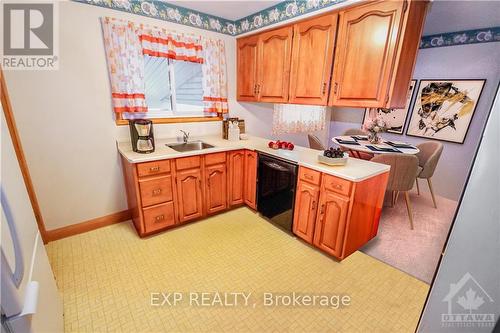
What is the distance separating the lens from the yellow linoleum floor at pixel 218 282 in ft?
4.88

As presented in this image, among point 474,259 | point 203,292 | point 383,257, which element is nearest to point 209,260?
point 203,292

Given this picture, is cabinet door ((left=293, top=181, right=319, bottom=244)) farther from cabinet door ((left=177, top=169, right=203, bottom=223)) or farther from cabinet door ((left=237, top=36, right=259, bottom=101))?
cabinet door ((left=237, top=36, right=259, bottom=101))

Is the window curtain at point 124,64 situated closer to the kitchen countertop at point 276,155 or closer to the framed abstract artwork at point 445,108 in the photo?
the kitchen countertop at point 276,155

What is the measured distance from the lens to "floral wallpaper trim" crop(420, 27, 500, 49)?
2841mm

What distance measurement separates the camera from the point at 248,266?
198 cm

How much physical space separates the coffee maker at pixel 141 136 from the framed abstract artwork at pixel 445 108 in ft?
13.2

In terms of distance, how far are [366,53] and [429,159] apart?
201 centimetres

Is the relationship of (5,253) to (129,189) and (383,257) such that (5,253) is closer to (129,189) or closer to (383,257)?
(129,189)

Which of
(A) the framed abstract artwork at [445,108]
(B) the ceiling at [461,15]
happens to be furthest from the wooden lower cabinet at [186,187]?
(A) the framed abstract artwork at [445,108]

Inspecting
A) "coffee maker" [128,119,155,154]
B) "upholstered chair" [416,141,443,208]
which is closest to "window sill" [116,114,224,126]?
"coffee maker" [128,119,155,154]

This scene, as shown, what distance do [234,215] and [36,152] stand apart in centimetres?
211

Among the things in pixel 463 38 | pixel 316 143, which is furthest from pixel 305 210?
pixel 463 38

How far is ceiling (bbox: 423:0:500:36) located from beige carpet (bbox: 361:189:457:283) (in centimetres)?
208

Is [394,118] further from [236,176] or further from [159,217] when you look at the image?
[159,217]
